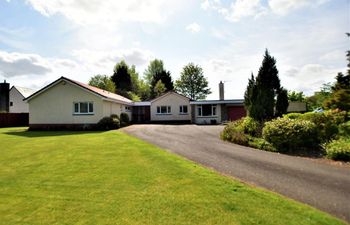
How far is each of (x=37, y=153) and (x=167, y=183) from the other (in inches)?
286

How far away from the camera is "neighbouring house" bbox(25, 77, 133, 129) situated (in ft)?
79.2

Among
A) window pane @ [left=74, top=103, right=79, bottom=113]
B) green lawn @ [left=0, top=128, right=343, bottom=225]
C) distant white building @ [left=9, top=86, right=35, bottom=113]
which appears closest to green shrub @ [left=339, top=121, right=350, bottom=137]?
green lawn @ [left=0, top=128, right=343, bottom=225]

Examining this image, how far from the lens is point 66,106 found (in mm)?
24531

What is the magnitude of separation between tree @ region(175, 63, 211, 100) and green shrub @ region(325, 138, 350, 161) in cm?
5546

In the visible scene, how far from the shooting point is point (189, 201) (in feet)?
18.0

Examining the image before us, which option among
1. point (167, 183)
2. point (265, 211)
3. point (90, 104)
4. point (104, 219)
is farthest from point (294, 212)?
point (90, 104)

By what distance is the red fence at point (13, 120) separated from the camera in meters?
30.6

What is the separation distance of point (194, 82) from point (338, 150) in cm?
5678

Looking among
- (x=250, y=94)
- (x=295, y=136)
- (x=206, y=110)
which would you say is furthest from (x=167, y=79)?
(x=295, y=136)

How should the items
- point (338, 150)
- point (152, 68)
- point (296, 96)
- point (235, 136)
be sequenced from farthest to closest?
point (152, 68) < point (296, 96) < point (235, 136) < point (338, 150)

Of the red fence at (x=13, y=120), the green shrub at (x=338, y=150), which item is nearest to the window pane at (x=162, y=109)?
the red fence at (x=13, y=120)

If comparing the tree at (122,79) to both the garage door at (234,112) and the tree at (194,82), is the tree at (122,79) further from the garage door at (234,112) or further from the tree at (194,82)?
the garage door at (234,112)

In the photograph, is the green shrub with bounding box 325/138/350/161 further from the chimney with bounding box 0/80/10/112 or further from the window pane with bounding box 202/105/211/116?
the chimney with bounding box 0/80/10/112

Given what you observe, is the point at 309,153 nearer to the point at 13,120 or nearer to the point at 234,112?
the point at 234,112
